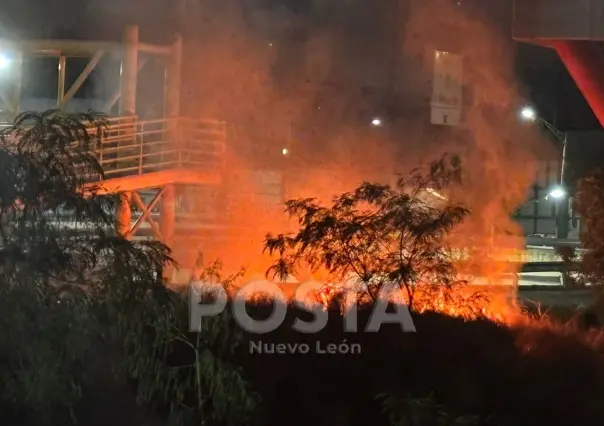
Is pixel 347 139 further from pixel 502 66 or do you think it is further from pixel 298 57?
pixel 502 66

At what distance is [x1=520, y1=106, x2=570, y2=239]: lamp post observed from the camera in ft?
35.1

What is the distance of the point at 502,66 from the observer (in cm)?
877

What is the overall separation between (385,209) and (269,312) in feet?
3.63

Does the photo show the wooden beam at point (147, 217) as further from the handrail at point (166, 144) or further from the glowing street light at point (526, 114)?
the glowing street light at point (526, 114)

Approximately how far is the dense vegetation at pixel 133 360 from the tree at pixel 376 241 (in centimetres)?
65

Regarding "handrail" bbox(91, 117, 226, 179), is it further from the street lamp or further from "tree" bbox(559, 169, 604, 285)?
the street lamp

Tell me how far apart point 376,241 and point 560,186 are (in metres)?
8.35

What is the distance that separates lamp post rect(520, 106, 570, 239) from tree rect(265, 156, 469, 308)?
4736 mm

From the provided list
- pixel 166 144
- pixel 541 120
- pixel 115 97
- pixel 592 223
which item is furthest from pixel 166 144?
pixel 541 120

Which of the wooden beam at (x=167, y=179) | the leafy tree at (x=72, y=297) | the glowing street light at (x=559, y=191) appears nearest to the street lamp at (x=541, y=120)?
the glowing street light at (x=559, y=191)

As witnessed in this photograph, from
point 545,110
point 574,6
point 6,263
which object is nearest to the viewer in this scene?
point 6,263

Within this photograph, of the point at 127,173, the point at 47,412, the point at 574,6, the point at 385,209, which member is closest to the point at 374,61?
the point at 574,6

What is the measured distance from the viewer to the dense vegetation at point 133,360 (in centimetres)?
372

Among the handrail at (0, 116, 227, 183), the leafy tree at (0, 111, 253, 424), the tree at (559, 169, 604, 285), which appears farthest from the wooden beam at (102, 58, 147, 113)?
the tree at (559, 169, 604, 285)
